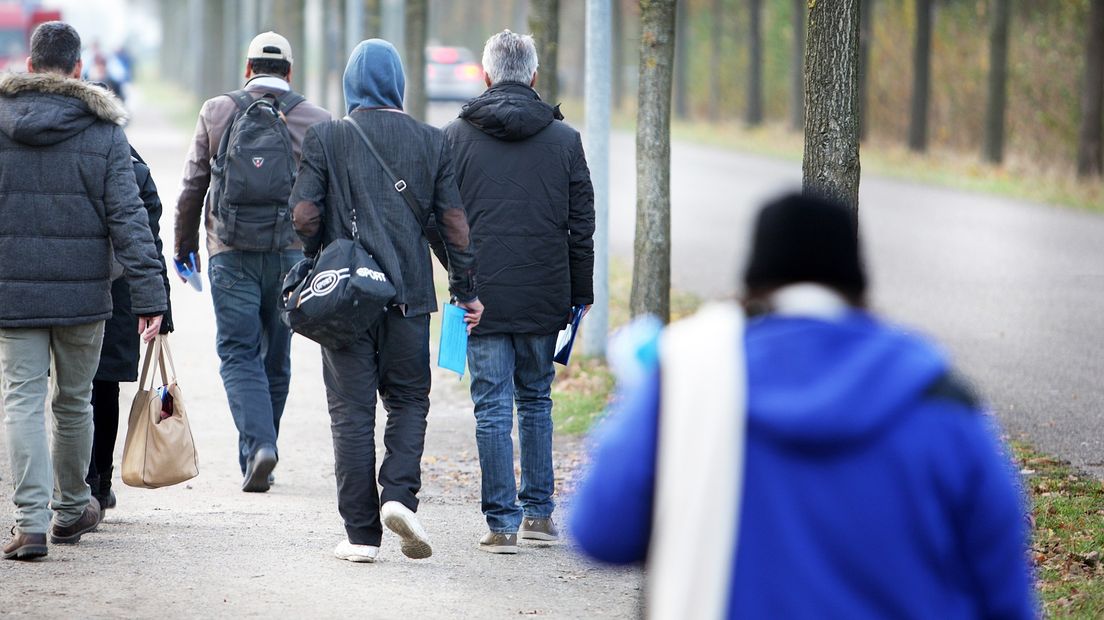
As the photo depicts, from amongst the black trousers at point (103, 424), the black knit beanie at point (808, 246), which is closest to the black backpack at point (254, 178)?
the black trousers at point (103, 424)

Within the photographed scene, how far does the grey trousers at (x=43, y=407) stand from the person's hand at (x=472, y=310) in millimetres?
1363

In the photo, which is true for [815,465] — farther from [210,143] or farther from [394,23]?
[394,23]

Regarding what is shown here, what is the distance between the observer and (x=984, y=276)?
16531mm

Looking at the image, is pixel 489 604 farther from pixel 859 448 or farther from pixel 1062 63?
pixel 1062 63

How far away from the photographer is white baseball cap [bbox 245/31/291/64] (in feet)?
24.6

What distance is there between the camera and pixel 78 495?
637 cm

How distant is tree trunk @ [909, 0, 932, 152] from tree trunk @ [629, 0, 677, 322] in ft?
74.0

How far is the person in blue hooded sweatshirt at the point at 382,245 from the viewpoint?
6035 millimetres

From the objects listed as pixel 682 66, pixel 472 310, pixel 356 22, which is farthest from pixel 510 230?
pixel 682 66

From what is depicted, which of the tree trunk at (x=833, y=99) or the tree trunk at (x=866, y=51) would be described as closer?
the tree trunk at (x=833, y=99)

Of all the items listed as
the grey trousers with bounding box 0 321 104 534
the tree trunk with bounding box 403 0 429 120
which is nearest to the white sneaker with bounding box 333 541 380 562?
the grey trousers with bounding box 0 321 104 534

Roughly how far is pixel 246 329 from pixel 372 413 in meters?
1.57

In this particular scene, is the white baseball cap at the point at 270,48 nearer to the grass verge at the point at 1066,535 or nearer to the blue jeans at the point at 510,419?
the blue jeans at the point at 510,419

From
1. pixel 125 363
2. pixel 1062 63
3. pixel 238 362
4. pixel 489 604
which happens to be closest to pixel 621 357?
pixel 489 604
